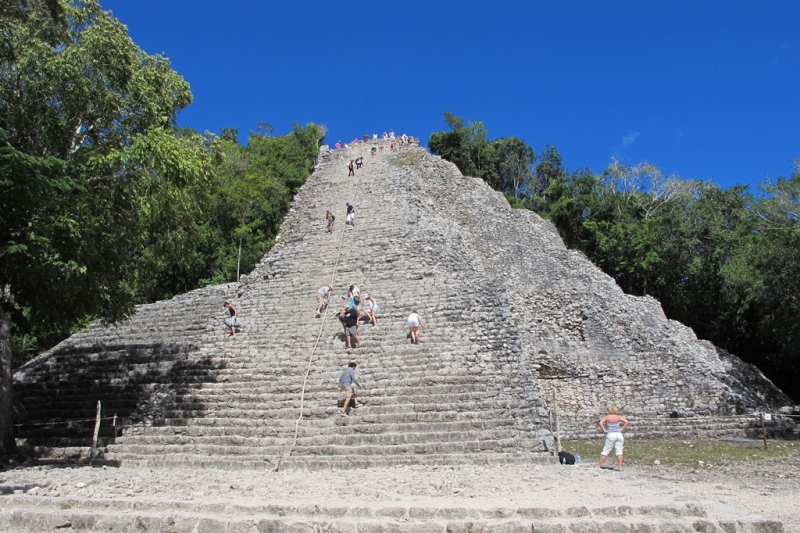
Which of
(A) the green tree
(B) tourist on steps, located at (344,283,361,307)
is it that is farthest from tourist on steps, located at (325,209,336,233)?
(A) the green tree

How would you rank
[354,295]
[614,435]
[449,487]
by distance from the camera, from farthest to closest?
[354,295] → [614,435] → [449,487]

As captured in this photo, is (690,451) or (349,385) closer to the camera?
(349,385)

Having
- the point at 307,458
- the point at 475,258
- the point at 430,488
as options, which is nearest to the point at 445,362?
the point at 307,458

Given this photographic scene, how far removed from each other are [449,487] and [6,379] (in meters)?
7.04

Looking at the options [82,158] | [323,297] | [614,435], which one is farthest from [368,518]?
[323,297]

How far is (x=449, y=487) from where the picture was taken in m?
5.96

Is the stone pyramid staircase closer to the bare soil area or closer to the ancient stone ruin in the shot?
the ancient stone ruin

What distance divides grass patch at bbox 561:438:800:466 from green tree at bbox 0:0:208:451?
8313 millimetres

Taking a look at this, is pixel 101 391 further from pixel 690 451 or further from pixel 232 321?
pixel 690 451

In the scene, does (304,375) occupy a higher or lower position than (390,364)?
lower

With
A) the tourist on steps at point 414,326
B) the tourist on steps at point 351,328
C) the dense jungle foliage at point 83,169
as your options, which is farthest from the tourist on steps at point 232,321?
the tourist on steps at point 414,326

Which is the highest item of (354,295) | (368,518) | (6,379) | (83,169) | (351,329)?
(83,169)

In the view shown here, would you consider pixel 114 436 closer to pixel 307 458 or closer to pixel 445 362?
pixel 307 458

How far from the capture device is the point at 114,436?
368 inches
